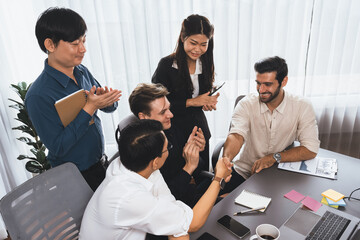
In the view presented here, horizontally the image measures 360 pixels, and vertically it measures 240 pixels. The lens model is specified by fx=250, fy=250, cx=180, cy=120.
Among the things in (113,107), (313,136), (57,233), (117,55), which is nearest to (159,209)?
(57,233)

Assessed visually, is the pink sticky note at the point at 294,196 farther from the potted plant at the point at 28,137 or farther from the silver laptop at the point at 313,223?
the potted plant at the point at 28,137

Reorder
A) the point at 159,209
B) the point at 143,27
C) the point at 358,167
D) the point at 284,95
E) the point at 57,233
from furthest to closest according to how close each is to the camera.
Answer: the point at 143,27
the point at 284,95
the point at 358,167
the point at 57,233
the point at 159,209

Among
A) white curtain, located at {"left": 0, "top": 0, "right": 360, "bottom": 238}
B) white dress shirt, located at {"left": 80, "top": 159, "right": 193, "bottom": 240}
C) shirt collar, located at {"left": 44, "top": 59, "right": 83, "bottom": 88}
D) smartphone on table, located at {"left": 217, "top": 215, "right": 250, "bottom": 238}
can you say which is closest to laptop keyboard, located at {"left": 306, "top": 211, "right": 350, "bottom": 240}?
smartphone on table, located at {"left": 217, "top": 215, "right": 250, "bottom": 238}

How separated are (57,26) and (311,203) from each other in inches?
59.1

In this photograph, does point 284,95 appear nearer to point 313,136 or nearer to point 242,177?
point 313,136

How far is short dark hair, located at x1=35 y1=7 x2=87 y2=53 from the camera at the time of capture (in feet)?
4.00

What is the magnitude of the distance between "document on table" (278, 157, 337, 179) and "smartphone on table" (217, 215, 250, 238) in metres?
0.58

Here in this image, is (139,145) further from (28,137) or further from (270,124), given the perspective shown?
(28,137)

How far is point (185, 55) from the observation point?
1.85 metres

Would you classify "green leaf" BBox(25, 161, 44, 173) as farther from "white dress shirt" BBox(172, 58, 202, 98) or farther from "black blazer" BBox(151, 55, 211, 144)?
"white dress shirt" BBox(172, 58, 202, 98)

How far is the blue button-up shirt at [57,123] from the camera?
126 centimetres

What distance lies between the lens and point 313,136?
1.66 m

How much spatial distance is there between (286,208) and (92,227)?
2.88 feet

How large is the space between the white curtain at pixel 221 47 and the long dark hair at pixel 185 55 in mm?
629
